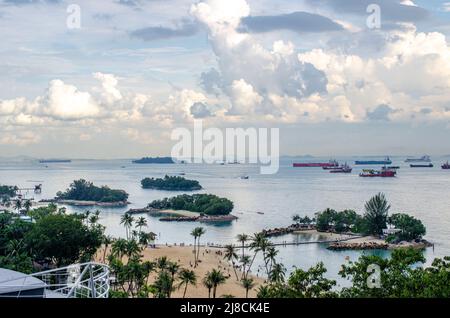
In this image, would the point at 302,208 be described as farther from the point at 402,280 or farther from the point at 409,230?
the point at 402,280

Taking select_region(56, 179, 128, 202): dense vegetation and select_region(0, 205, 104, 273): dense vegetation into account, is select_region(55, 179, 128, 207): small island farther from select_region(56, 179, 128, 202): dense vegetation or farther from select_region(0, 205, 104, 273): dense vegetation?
select_region(0, 205, 104, 273): dense vegetation

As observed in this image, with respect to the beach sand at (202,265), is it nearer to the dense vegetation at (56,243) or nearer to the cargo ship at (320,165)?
the dense vegetation at (56,243)

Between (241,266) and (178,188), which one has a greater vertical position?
(178,188)

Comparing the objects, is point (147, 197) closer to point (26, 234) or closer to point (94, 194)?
point (94, 194)

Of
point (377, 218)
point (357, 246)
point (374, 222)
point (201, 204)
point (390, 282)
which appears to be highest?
point (201, 204)

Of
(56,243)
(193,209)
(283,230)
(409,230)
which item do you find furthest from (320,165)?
(56,243)

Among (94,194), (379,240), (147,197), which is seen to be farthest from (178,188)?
(379,240)
